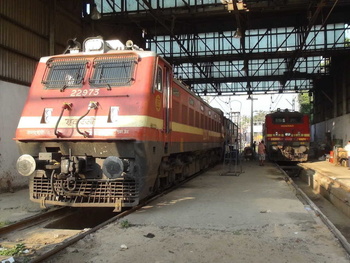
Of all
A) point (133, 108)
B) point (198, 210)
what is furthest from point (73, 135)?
point (198, 210)

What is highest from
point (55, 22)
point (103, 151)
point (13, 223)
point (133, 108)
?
point (55, 22)

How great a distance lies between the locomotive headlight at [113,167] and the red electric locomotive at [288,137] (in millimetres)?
16366

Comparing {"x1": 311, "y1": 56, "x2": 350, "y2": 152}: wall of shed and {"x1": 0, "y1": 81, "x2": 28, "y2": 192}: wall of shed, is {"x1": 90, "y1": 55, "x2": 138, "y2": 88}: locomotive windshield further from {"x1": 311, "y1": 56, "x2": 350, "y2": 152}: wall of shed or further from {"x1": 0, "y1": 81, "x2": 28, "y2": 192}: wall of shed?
{"x1": 311, "y1": 56, "x2": 350, "y2": 152}: wall of shed

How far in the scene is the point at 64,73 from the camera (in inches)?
A: 292

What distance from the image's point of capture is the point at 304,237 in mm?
5340

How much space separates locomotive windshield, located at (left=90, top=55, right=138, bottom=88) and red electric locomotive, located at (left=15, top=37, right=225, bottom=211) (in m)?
0.02

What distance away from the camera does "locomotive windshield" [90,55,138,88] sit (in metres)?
7.06

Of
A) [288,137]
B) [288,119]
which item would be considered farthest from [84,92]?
[288,119]

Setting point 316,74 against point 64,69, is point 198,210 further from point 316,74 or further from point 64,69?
point 316,74

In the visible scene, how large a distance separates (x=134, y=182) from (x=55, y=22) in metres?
8.96

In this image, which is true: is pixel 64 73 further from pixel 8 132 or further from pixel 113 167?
pixel 8 132

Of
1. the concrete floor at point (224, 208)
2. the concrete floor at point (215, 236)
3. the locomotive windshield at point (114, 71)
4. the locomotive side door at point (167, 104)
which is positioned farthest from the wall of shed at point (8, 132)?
the locomotive side door at point (167, 104)

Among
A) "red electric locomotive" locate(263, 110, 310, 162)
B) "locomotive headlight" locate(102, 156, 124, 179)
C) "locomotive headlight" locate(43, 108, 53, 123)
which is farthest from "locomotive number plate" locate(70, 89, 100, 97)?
"red electric locomotive" locate(263, 110, 310, 162)

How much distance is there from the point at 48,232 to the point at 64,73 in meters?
3.32
